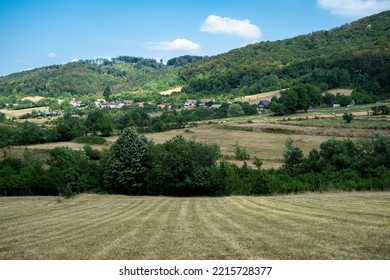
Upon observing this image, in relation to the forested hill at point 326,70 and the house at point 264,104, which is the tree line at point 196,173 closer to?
the forested hill at point 326,70

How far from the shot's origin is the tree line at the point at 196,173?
3638cm

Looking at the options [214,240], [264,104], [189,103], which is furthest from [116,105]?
[214,240]

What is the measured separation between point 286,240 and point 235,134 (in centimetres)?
6154

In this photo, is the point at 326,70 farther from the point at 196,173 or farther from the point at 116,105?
the point at 196,173

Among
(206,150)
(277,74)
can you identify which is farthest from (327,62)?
(206,150)

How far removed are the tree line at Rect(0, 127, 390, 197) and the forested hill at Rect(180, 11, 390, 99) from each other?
2696 inches

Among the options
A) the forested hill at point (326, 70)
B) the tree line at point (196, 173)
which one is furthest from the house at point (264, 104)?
the tree line at point (196, 173)

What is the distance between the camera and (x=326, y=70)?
14038 centimetres

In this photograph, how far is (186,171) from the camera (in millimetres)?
38125

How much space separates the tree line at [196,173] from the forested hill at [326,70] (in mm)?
68479

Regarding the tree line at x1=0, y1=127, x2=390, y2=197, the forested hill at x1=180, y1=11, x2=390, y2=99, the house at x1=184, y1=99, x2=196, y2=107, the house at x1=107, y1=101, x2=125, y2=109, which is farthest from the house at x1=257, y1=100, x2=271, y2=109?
the tree line at x1=0, y1=127, x2=390, y2=197

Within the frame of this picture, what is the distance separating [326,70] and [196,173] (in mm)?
117038

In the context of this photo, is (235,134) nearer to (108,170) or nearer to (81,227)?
(108,170)

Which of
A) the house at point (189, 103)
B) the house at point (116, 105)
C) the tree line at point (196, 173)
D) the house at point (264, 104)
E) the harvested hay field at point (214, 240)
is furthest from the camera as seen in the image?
the house at point (116, 105)
